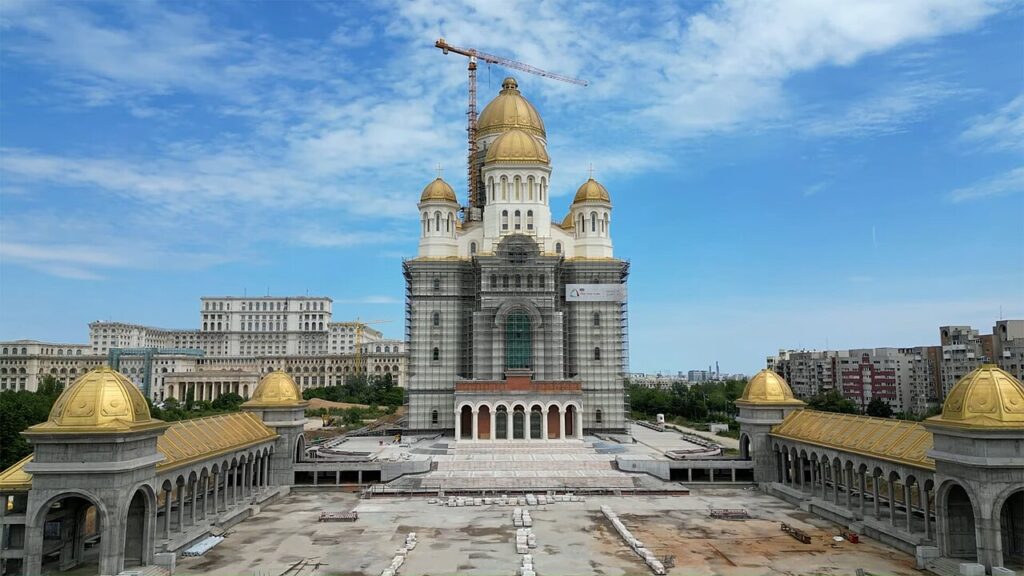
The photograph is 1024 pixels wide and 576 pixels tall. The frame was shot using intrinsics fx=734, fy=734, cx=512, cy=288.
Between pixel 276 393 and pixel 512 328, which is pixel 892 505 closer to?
pixel 512 328

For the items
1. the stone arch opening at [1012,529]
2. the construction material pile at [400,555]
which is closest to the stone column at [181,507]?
the construction material pile at [400,555]

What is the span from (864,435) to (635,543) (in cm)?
1168

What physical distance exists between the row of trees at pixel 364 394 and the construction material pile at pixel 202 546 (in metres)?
71.1

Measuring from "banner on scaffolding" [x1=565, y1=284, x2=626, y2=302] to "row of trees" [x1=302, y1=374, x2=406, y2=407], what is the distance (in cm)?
4942

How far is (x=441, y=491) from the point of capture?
123 feet

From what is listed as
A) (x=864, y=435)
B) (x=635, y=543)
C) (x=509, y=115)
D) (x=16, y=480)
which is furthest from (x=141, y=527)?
(x=509, y=115)

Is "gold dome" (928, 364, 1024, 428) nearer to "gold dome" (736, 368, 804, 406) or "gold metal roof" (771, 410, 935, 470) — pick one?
"gold metal roof" (771, 410, 935, 470)

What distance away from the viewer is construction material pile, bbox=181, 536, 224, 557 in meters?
26.1

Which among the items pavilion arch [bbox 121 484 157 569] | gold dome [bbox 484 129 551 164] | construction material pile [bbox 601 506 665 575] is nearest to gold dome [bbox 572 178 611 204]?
gold dome [bbox 484 129 551 164]

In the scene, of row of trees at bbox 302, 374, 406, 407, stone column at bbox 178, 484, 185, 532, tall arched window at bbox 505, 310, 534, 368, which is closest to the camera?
stone column at bbox 178, 484, 185, 532

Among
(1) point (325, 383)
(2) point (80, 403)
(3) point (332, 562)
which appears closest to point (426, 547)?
(3) point (332, 562)

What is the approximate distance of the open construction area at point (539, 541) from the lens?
24.7m

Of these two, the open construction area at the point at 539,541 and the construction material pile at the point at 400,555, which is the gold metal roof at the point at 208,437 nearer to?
the open construction area at the point at 539,541

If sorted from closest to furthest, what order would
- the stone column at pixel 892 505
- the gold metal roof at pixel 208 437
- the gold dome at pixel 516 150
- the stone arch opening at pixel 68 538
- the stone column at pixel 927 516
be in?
the stone arch opening at pixel 68 538 → the stone column at pixel 927 516 → the gold metal roof at pixel 208 437 → the stone column at pixel 892 505 → the gold dome at pixel 516 150
